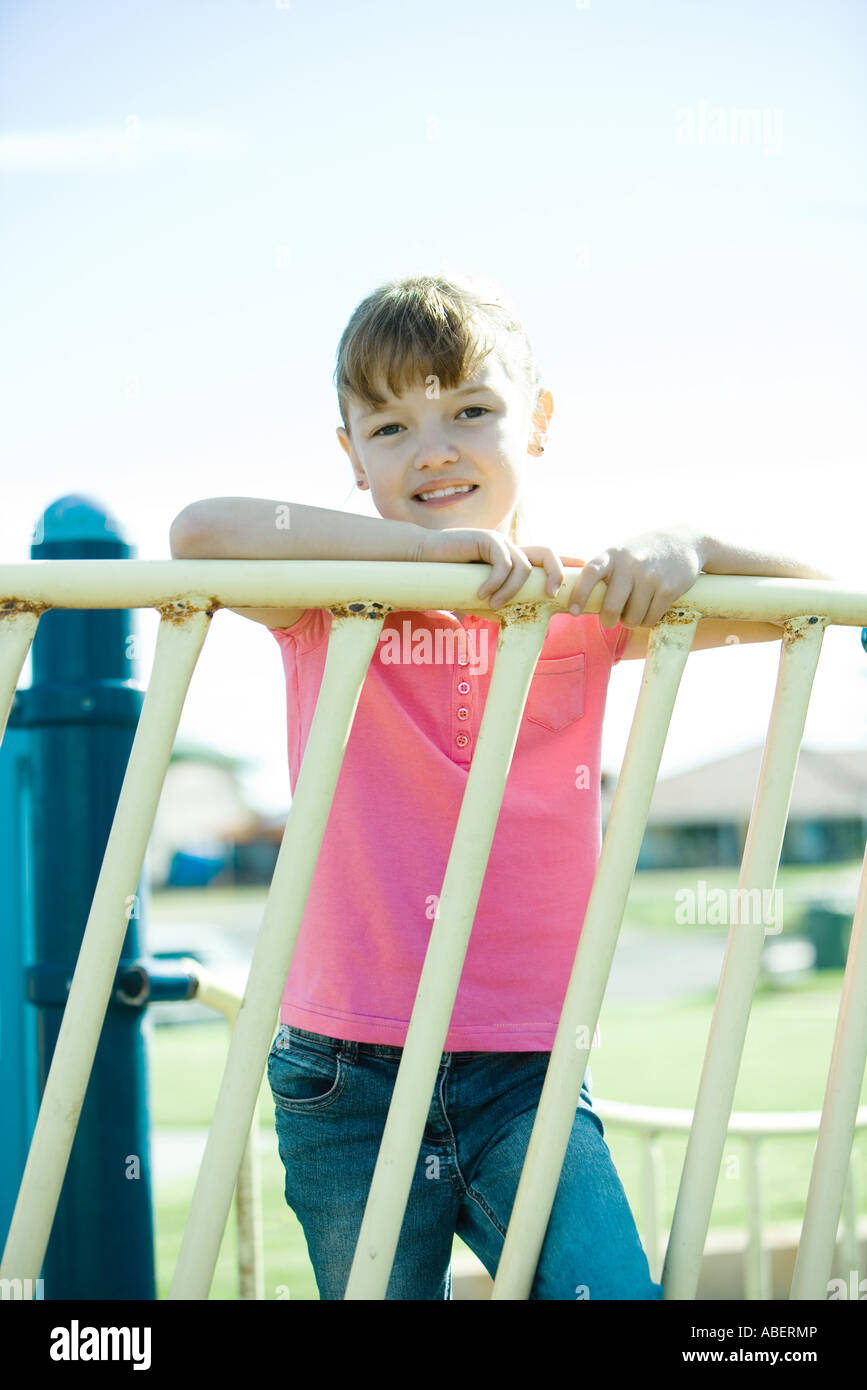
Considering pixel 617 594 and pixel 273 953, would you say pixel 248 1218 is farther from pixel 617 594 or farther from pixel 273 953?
pixel 617 594

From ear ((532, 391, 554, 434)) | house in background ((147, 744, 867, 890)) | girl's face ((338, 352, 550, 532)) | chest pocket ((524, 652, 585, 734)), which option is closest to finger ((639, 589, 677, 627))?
chest pocket ((524, 652, 585, 734))

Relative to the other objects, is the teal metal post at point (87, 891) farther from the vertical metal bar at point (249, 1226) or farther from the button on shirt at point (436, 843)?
the vertical metal bar at point (249, 1226)

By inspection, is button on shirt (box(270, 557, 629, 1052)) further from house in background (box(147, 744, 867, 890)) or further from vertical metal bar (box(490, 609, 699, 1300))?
house in background (box(147, 744, 867, 890))

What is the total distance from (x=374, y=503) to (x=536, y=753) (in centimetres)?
42

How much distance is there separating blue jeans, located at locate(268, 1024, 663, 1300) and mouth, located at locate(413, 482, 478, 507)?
2.27 feet

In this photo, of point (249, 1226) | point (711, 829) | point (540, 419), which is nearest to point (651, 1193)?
point (249, 1226)

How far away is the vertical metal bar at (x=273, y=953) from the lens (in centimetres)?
95

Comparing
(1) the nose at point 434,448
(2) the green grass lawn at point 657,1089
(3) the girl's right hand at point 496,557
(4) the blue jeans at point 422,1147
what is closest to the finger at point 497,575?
(3) the girl's right hand at point 496,557

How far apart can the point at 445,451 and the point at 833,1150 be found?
93 cm

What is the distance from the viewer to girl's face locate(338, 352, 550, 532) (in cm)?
152

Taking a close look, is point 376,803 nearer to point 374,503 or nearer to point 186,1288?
point 374,503

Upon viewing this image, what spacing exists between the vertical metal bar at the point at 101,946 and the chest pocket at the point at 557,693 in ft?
1.84
